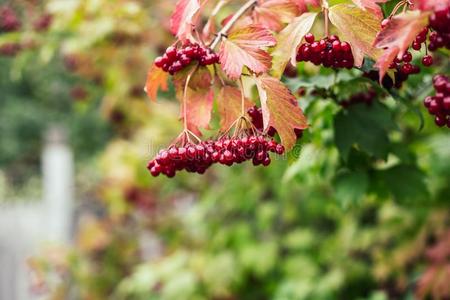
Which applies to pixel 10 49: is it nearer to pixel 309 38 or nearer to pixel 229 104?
pixel 229 104

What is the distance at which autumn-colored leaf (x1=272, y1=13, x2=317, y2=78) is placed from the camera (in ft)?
3.59

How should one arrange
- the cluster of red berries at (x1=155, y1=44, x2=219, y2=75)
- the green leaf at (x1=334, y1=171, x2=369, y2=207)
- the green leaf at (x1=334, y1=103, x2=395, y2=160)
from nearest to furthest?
the cluster of red berries at (x1=155, y1=44, x2=219, y2=75) < the green leaf at (x1=334, y1=103, x2=395, y2=160) < the green leaf at (x1=334, y1=171, x2=369, y2=207)

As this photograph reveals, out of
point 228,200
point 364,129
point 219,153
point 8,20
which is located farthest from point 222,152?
point 228,200

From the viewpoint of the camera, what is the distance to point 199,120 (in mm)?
1226

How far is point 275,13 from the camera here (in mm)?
1330

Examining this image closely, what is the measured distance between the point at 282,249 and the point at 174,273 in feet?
3.04

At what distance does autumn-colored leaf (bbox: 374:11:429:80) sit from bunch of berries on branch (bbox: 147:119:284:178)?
0.27 metres

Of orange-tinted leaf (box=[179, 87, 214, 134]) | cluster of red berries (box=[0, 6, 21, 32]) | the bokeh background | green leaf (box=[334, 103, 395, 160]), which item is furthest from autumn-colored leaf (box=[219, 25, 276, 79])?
cluster of red berries (box=[0, 6, 21, 32])

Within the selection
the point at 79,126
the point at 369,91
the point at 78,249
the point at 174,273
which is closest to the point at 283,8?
the point at 369,91

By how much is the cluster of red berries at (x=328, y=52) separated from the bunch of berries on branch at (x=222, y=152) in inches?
6.7

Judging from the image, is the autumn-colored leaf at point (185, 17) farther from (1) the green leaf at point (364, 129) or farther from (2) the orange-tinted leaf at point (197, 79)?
(1) the green leaf at point (364, 129)

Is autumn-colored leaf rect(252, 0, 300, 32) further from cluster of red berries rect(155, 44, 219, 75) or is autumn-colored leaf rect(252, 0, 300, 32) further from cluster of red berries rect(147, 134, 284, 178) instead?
cluster of red berries rect(147, 134, 284, 178)

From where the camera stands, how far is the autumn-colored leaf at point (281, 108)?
108cm

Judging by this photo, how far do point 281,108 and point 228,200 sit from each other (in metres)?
3.19
